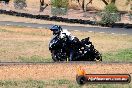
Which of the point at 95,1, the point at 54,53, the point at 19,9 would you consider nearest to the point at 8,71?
the point at 54,53

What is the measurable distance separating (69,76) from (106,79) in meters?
5.07

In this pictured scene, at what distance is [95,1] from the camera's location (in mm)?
79500

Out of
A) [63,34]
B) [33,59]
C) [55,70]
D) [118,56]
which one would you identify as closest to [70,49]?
[63,34]

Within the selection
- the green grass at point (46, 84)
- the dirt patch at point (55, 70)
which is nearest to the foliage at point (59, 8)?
the dirt patch at point (55, 70)

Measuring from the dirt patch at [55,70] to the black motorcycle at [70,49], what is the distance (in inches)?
62.7

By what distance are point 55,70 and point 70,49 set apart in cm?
336

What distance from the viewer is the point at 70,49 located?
67.3 feet

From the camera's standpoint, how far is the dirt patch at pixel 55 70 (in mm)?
16219

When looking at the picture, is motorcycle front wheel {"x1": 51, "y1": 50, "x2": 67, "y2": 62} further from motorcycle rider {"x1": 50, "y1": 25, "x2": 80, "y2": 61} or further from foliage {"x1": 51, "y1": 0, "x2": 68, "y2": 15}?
foliage {"x1": 51, "y1": 0, "x2": 68, "y2": 15}

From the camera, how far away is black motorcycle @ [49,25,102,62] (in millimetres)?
20203

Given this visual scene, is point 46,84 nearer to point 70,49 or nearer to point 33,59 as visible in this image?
point 70,49

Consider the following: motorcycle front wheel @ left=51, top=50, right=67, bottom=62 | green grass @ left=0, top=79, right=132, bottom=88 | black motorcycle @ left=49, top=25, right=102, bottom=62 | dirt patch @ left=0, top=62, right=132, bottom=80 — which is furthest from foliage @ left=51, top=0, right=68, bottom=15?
green grass @ left=0, top=79, right=132, bottom=88

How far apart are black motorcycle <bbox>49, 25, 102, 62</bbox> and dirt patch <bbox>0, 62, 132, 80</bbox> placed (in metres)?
1.59

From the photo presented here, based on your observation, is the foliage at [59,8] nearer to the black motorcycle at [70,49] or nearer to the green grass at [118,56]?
the green grass at [118,56]
